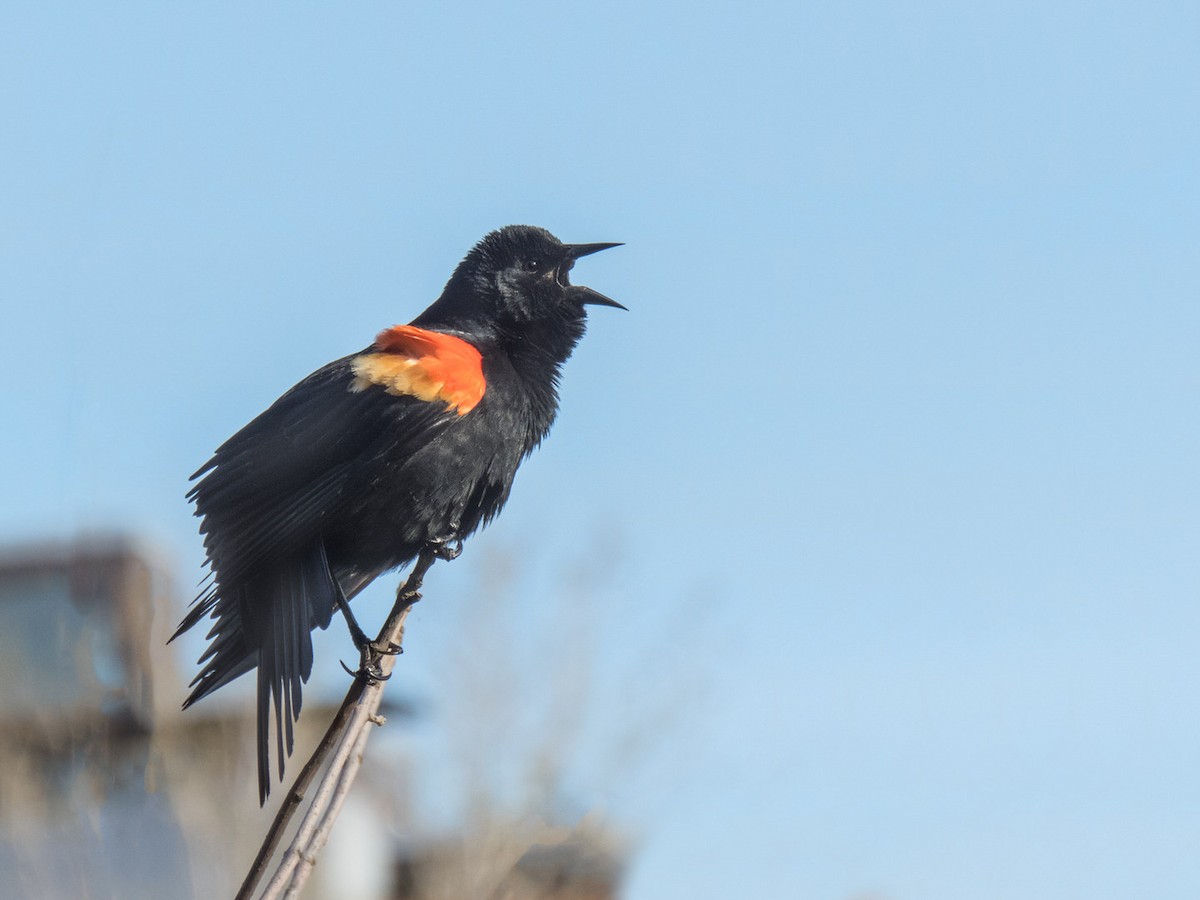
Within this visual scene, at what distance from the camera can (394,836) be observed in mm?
11453

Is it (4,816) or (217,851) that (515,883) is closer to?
(217,851)

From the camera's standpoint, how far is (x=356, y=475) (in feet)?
13.2

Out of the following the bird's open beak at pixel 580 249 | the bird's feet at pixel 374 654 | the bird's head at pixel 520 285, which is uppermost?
the bird's open beak at pixel 580 249

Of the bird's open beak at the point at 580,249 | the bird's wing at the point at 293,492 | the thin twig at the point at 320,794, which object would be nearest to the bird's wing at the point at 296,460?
the bird's wing at the point at 293,492

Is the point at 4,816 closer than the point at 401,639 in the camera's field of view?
No

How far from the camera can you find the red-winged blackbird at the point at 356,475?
3.72 m

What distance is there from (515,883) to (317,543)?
437 cm

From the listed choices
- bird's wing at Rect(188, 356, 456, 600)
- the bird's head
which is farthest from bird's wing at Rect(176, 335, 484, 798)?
the bird's head

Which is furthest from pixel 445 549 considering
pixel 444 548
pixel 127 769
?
pixel 127 769

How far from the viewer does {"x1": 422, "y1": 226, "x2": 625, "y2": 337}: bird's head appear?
15.6ft

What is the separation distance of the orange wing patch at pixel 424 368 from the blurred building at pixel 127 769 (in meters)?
0.94

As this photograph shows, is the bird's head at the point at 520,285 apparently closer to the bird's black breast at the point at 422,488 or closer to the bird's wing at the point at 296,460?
the bird's black breast at the point at 422,488

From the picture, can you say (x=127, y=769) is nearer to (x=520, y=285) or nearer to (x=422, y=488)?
(x=422, y=488)

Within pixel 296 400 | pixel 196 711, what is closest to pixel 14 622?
A: pixel 196 711
